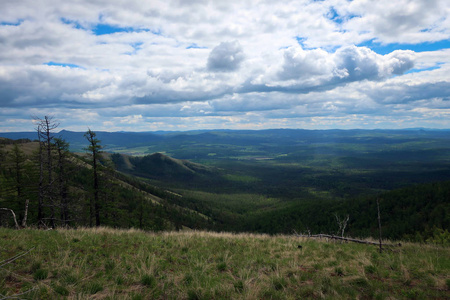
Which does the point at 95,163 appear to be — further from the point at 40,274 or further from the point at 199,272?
the point at 199,272

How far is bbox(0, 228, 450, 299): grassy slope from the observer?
611cm

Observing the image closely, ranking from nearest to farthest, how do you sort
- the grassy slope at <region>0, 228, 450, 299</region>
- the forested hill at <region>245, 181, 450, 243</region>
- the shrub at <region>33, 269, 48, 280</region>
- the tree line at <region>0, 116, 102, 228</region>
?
1. the grassy slope at <region>0, 228, 450, 299</region>
2. the shrub at <region>33, 269, 48, 280</region>
3. the tree line at <region>0, 116, 102, 228</region>
4. the forested hill at <region>245, 181, 450, 243</region>

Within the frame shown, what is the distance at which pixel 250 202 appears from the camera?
184 meters

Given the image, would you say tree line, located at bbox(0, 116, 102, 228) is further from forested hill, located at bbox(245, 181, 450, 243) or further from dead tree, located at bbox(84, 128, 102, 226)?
forested hill, located at bbox(245, 181, 450, 243)

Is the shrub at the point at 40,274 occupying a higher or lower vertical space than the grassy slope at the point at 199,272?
higher

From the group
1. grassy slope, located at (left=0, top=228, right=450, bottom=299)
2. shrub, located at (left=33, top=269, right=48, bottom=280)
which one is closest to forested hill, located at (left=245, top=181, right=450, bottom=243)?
grassy slope, located at (left=0, top=228, right=450, bottom=299)

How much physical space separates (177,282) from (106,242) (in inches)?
221

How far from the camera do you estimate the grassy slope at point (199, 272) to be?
6109mm

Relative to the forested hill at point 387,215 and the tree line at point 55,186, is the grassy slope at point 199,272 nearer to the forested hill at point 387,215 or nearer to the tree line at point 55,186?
the tree line at point 55,186

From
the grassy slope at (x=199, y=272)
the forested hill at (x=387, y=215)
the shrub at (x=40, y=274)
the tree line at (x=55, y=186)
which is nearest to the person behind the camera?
the grassy slope at (x=199, y=272)

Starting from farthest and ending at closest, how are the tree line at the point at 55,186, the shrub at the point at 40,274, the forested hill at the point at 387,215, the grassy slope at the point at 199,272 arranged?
1. the forested hill at the point at 387,215
2. the tree line at the point at 55,186
3. the shrub at the point at 40,274
4. the grassy slope at the point at 199,272

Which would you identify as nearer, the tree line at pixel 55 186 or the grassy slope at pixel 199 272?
the grassy slope at pixel 199 272

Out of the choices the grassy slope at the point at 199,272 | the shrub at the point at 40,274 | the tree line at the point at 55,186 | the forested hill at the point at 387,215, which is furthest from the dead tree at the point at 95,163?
the forested hill at the point at 387,215

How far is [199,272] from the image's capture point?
7672 millimetres
